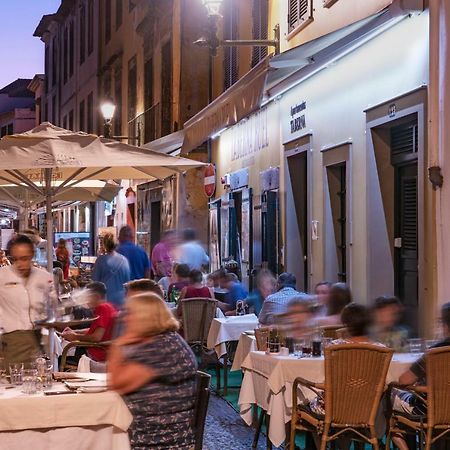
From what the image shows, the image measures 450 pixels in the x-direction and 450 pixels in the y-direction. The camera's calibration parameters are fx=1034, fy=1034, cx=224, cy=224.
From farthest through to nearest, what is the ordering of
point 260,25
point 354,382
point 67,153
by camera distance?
point 260,25 < point 67,153 < point 354,382

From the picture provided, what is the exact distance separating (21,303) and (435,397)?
127 inches

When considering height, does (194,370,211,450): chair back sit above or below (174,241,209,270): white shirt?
below

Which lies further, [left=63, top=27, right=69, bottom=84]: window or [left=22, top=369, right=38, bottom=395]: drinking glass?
[left=63, top=27, right=69, bottom=84]: window

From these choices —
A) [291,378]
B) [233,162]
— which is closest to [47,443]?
[291,378]

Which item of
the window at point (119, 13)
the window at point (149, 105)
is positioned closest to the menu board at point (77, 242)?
the window at point (149, 105)

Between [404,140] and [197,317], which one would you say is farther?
[197,317]

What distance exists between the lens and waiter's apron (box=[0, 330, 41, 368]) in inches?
314

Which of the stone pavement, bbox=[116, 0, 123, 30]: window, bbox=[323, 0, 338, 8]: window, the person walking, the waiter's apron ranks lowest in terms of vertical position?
the stone pavement

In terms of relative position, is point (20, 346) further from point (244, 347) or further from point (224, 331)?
point (224, 331)

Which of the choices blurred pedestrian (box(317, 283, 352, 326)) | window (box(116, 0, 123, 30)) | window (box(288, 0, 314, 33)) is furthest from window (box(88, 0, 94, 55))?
blurred pedestrian (box(317, 283, 352, 326))

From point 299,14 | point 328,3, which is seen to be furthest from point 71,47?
point 328,3

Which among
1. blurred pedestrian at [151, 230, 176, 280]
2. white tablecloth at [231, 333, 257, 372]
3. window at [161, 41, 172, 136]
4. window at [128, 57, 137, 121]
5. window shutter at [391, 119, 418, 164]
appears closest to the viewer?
white tablecloth at [231, 333, 257, 372]

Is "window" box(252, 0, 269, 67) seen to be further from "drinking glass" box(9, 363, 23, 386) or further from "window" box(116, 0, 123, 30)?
"window" box(116, 0, 123, 30)

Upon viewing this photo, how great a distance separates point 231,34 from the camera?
811 inches
